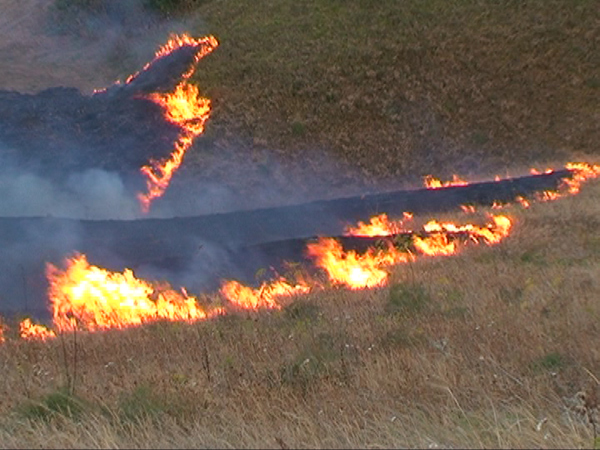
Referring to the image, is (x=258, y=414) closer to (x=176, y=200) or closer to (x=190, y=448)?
(x=190, y=448)

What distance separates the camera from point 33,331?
1241 centimetres

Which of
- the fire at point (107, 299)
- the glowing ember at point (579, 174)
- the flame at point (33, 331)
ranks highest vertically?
the flame at point (33, 331)

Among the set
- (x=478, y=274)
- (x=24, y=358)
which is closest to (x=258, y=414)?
(x=24, y=358)

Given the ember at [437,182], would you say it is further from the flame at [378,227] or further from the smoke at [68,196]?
the smoke at [68,196]

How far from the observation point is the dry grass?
206 inches

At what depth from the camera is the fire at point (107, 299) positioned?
1321cm

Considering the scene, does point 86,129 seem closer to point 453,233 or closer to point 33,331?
point 453,233

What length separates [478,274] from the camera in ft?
44.4

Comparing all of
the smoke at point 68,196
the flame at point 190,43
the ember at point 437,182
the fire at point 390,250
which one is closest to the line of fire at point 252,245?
the fire at point 390,250

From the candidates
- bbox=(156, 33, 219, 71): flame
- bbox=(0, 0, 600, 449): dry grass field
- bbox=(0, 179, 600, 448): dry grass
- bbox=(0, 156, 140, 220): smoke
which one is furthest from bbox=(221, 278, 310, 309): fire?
bbox=(156, 33, 219, 71): flame

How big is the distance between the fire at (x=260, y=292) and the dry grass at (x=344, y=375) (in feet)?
3.96

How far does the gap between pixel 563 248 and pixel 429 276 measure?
344 centimetres

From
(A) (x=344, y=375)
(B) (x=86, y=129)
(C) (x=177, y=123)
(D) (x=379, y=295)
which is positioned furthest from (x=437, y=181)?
(A) (x=344, y=375)

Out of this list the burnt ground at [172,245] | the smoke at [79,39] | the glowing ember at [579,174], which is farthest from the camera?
the smoke at [79,39]
